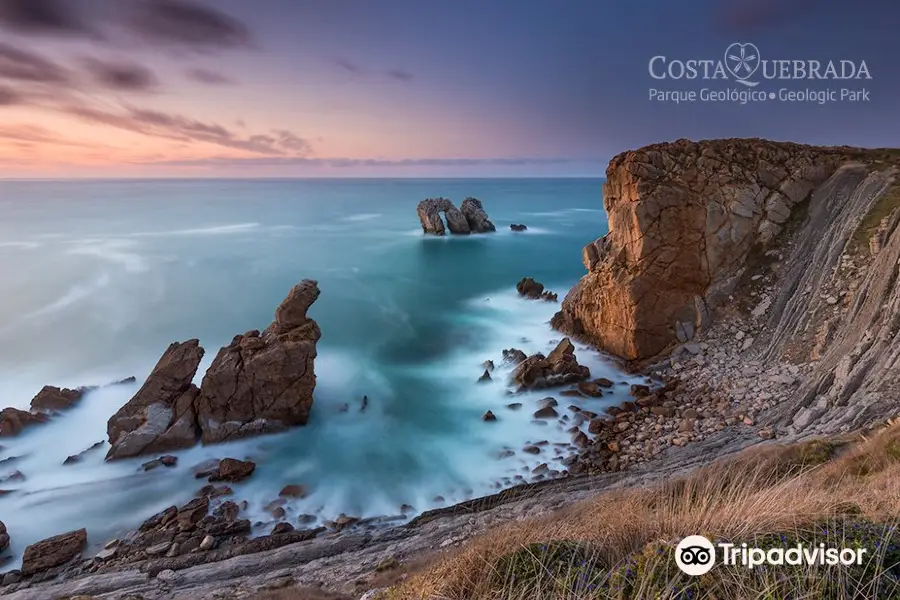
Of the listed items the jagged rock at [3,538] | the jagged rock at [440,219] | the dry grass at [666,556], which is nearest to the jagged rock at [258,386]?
A: the jagged rock at [3,538]

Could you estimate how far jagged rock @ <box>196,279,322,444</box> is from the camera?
1316 cm

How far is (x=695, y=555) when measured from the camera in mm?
3037

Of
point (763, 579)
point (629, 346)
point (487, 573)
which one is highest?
point (763, 579)

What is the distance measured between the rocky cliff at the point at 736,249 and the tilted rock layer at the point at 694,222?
0.12ft

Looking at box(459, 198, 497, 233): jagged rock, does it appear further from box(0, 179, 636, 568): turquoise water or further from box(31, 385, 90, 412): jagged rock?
box(31, 385, 90, 412): jagged rock

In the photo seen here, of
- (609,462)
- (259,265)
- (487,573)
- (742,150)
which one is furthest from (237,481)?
(259,265)

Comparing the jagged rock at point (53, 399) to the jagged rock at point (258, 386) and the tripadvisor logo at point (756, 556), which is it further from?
the tripadvisor logo at point (756, 556)

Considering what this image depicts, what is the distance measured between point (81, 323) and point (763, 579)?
2811cm

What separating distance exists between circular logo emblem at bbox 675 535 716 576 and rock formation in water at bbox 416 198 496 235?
4591 centimetres

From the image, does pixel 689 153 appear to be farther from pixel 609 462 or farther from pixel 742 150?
pixel 609 462

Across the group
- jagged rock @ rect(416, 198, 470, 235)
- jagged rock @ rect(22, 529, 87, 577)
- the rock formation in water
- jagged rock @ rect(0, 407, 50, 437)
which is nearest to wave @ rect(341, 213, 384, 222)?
the rock formation in water

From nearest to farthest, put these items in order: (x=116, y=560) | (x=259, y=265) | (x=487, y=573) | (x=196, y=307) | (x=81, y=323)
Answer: (x=487, y=573) → (x=116, y=560) → (x=81, y=323) → (x=196, y=307) → (x=259, y=265)

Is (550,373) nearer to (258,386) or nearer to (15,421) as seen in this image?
(258,386)

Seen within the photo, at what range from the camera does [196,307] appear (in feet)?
83.7
